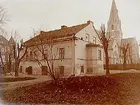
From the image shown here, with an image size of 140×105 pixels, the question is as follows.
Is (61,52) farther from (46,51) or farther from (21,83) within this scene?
(21,83)

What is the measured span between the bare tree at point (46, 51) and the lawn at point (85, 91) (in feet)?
0.64

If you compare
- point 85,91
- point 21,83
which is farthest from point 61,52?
point 85,91

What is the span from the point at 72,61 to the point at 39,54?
1.90 feet

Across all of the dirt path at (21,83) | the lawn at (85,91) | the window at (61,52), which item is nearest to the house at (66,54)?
the window at (61,52)

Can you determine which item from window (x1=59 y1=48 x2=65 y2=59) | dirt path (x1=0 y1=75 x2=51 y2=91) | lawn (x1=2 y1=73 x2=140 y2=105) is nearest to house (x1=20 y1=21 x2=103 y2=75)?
window (x1=59 y1=48 x2=65 y2=59)

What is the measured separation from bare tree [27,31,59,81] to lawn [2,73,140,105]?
0.20m

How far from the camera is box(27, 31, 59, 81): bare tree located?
11.0 feet

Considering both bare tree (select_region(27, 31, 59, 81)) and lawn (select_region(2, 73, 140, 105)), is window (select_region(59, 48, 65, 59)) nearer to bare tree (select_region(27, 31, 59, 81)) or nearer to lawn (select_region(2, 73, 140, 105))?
bare tree (select_region(27, 31, 59, 81))

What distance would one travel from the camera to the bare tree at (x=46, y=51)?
3.34 meters

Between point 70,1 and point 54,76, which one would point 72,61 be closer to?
point 54,76

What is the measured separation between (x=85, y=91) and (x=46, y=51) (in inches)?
48.0

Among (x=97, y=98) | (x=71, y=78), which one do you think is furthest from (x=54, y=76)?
(x=97, y=98)

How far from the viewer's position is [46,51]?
12.5 ft

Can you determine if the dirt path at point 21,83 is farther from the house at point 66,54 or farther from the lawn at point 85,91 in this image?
the house at point 66,54
